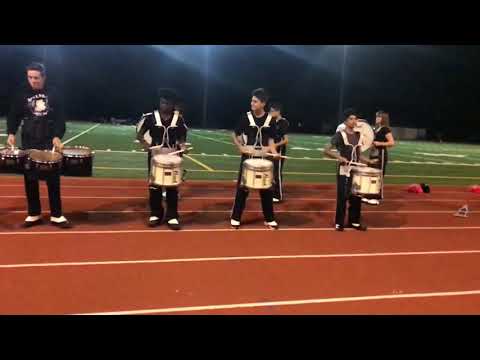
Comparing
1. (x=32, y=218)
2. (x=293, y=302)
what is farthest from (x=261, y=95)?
(x=32, y=218)

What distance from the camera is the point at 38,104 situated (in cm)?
580

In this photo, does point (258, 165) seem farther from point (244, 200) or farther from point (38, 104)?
point (38, 104)

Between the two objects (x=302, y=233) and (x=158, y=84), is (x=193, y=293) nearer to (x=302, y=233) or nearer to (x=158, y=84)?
(x=302, y=233)

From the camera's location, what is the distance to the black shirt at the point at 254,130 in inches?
250

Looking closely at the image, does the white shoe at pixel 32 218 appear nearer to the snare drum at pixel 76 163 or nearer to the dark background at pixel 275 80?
the snare drum at pixel 76 163

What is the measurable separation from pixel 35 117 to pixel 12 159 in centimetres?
59

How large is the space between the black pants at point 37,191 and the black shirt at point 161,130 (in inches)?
49.1

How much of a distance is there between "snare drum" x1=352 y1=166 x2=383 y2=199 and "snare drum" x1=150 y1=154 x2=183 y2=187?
2.35 meters

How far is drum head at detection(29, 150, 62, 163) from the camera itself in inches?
220

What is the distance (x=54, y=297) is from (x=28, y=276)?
0.62 m

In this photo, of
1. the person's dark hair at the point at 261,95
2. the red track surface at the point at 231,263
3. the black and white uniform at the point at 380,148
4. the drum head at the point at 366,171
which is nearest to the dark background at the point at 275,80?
the black and white uniform at the point at 380,148

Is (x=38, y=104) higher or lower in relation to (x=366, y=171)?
higher

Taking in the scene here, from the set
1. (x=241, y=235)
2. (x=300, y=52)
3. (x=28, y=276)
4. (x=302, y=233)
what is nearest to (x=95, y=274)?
(x=28, y=276)
